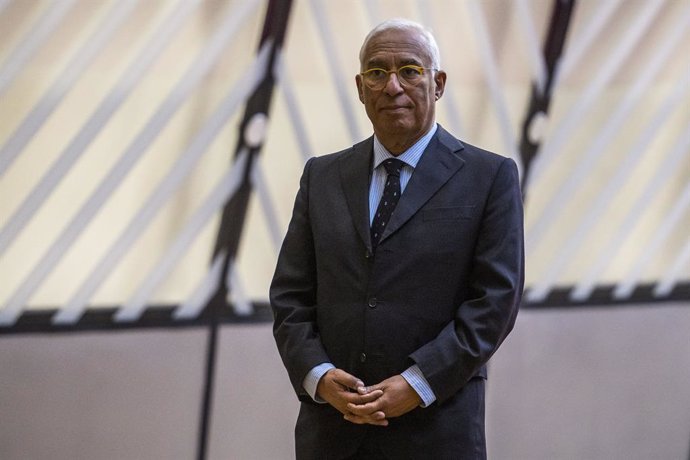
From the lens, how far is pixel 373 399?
2.13m

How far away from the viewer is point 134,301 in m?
3.65

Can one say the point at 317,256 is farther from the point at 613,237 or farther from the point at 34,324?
the point at 613,237

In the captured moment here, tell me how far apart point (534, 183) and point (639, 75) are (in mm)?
676

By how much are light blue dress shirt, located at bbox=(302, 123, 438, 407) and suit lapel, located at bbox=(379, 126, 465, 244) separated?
18 millimetres

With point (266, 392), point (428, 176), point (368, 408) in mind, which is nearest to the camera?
point (368, 408)

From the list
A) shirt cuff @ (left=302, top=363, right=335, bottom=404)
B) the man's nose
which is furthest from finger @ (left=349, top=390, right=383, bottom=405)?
the man's nose

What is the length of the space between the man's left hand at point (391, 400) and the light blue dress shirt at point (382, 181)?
0.02 metres

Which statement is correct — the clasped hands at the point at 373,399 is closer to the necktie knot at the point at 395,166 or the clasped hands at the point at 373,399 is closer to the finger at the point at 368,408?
the finger at the point at 368,408

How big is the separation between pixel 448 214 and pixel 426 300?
19 centimetres

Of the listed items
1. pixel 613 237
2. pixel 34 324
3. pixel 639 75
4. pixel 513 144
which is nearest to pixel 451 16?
pixel 513 144

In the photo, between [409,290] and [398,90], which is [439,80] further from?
[409,290]

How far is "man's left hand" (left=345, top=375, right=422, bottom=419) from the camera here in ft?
6.97

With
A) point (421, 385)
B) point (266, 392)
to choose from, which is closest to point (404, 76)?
point (421, 385)

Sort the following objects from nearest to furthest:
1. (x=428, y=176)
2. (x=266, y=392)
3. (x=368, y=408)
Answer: (x=368, y=408) < (x=428, y=176) < (x=266, y=392)
